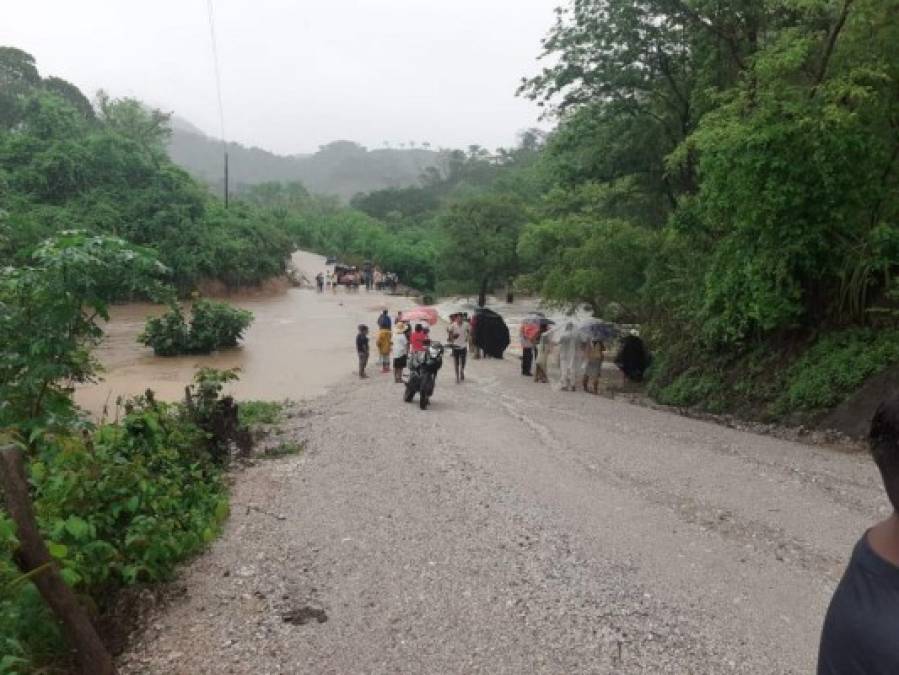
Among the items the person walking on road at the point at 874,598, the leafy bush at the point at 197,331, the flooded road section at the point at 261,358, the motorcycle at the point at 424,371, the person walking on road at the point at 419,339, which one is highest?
the person walking on road at the point at 874,598

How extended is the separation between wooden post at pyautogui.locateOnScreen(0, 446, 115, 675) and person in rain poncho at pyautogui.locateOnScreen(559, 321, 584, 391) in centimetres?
1358

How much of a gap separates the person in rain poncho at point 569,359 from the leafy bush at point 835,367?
5.08 m

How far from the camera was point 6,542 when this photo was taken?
3447 millimetres

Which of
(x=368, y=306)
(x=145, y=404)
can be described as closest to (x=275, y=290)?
(x=368, y=306)

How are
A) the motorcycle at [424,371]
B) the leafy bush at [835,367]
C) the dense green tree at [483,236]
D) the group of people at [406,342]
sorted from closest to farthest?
1. the leafy bush at [835,367]
2. the motorcycle at [424,371]
3. the group of people at [406,342]
4. the dense green tree at [483,236]

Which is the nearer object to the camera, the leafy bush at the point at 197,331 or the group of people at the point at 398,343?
the group of people at the point at 398,343

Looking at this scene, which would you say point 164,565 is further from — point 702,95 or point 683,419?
point 702,95

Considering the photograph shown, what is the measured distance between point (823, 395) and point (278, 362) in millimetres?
16421

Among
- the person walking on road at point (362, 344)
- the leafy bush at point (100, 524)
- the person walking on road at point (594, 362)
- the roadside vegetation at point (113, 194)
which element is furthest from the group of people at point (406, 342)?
the roadside vegetation at point (113, 194)

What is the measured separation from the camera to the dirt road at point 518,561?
4.30m

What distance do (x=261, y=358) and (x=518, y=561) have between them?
1947 cm

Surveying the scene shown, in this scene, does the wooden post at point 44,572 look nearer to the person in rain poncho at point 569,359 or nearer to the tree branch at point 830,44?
the tree branch at point 830,44

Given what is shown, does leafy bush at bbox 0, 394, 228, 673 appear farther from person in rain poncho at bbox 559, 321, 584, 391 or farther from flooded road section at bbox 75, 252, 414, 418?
person in rain poncho at bbox 559, 321, 584, 391

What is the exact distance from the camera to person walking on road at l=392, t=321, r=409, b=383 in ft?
50.8
